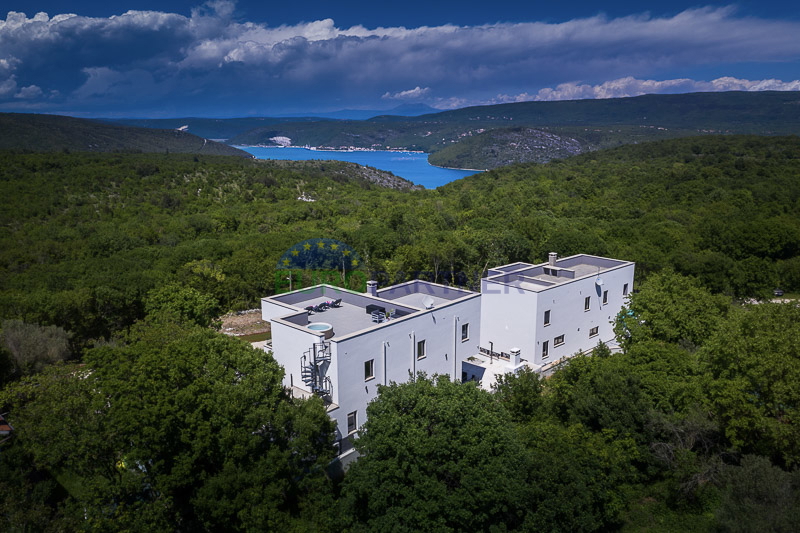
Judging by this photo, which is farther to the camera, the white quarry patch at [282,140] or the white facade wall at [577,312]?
the white quarry patch at [282,140]

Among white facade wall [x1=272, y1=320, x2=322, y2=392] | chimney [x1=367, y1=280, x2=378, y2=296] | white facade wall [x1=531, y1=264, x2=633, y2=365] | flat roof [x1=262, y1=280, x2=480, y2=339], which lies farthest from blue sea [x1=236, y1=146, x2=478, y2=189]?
white facade wall [x1=272, y1=320, x2=322, y2=392]

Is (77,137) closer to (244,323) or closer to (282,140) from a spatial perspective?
(244,323)

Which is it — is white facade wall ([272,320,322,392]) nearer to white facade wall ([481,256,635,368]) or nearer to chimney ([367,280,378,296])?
chimney ([367,280,378,296])

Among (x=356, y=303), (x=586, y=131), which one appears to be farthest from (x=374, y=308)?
(x=586, y=131)

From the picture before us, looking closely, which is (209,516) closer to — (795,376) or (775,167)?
(795,376)

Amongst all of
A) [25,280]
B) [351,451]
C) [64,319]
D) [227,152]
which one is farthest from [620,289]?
[227,152]

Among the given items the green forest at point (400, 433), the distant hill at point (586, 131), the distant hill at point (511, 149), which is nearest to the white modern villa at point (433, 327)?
the green forest at point (400, 433)

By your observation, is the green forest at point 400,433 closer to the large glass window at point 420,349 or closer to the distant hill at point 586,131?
the large glass window at point 420,349
